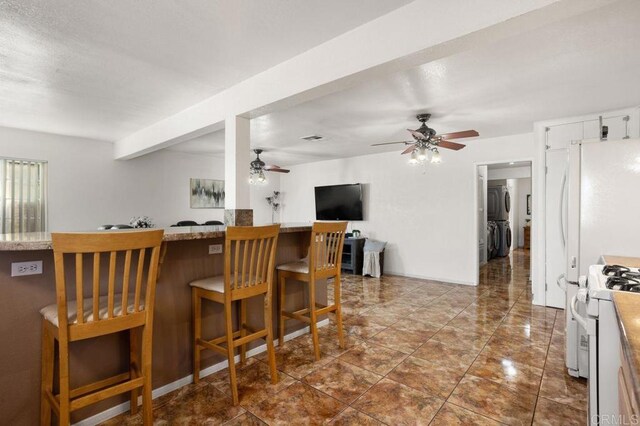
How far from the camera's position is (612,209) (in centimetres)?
212

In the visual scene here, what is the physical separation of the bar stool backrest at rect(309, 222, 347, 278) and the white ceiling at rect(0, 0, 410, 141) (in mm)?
1422

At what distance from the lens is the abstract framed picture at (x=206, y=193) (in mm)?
6508

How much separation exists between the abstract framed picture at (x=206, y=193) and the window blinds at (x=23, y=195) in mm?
2324

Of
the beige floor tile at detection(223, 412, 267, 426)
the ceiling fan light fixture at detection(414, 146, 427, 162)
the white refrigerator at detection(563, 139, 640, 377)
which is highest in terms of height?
the ceiling fan light fixture at detection(414, 146, 427, 162)

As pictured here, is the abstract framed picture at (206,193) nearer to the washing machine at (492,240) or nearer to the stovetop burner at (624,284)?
the washing machine at (492,240)

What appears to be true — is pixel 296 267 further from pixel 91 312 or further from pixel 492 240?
pixel 492 240

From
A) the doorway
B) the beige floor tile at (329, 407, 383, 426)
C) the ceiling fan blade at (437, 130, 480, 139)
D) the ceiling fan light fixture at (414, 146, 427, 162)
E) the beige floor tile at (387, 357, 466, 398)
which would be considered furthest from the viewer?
the doorway

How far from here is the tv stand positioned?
20.1 ft

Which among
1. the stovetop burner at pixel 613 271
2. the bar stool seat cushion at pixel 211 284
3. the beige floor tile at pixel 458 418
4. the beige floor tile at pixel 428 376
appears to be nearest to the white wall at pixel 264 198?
the bar stool seat cushion at pixel 211 284

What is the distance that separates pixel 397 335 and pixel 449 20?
2.66m

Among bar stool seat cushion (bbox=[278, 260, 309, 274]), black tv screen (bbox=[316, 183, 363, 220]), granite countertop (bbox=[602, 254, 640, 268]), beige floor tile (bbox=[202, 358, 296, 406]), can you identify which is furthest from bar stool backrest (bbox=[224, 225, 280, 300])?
black tv screen (bbox=[316, 183, 363, 220])

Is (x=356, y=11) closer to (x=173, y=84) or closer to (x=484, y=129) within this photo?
(x=173, y=84)

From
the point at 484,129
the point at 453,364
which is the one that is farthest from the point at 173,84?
the point at 484,129

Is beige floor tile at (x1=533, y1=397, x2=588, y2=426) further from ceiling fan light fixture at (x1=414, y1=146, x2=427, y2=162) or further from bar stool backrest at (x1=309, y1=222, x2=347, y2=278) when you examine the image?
ceiling fan light fixture at (x1=414, y1=146, x2=427, y2=162)
